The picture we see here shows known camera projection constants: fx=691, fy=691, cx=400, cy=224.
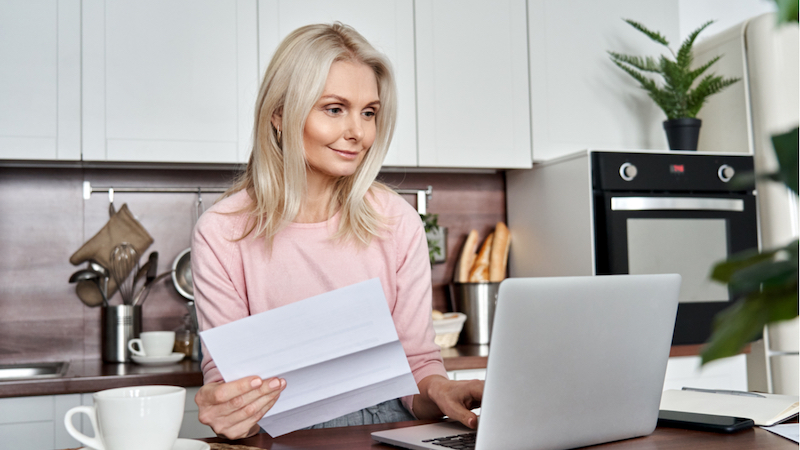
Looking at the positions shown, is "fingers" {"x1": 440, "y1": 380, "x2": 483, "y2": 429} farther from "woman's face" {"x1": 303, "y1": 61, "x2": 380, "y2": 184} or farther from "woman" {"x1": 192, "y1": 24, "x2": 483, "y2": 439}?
"woman's face" {"x1": 303, "y1": 61, "x2": 380, "y2": 184}

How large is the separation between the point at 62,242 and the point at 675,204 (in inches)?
78.6

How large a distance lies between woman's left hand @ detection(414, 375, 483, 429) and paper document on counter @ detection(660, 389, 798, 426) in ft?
0.98

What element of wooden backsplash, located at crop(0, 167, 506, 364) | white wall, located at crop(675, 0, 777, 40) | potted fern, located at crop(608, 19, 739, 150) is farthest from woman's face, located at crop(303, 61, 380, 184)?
white wall, located at crop(675, 0, 777, 40)

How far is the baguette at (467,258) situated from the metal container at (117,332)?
111 centimetres

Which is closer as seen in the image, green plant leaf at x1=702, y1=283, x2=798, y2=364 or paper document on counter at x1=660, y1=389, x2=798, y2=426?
green plant leaf at x1=702, y1=283, x2=798, y2=364

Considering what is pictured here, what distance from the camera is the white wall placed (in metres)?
2.84

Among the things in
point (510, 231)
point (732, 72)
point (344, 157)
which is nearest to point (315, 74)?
point (344, 157)

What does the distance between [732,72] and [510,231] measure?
0.95 metres

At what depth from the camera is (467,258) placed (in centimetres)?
252

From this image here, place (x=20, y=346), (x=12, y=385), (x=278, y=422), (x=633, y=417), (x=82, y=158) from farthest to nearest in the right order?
(x=20, y=346) → (x=82, y=158) → (x=12, y=385) → (x=278, y=422) → (x=633, y=417)

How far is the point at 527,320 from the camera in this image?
0.70 meters

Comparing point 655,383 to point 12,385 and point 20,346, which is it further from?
point 20,346

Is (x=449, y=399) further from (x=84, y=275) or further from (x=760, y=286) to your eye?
(x=84, y=275)

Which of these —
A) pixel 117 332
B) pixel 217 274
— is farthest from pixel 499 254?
pixel 217 274
